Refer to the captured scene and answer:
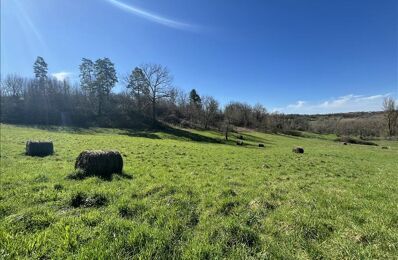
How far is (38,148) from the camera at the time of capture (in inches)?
559

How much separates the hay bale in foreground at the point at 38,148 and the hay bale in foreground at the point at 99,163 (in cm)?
693

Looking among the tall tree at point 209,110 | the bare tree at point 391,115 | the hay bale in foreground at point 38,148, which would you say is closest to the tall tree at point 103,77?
the tall tree at point 209,110

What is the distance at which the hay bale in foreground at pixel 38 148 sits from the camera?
14.0m

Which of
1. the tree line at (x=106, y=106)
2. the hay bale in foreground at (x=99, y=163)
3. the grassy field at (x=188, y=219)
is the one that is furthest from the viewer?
the tree line at (x=106, y=106)

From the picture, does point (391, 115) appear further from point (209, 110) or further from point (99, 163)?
point (99, 163)

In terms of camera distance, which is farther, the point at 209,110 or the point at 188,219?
the point at 209,110

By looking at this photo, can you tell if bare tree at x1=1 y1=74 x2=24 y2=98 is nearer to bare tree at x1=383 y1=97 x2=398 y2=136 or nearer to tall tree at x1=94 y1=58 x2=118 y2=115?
tall tree at x1=94 y1=58 x2=118 y2=115

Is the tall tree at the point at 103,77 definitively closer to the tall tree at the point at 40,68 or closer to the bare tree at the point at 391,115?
the tall tree at the point at 40,68

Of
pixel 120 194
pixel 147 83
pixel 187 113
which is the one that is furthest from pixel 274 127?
pixel 120 194

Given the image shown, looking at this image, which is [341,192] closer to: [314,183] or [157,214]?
[314,183]

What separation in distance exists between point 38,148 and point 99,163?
26.2ft

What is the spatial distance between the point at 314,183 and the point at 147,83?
176 feet

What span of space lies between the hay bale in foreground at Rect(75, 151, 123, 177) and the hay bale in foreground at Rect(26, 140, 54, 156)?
6.93 meters

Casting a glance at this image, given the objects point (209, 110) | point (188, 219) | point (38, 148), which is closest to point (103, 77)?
point (209, 110)
